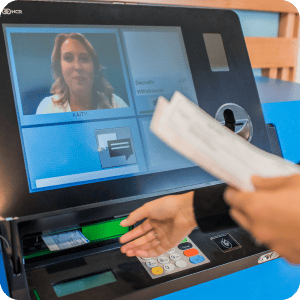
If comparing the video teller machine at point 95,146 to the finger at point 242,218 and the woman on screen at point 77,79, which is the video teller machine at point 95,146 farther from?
the finger at point 242,218

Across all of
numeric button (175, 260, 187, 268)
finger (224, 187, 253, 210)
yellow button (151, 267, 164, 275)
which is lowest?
numeric button (175, 260, 187, 268)

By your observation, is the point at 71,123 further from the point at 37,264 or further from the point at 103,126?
the point at 37,264

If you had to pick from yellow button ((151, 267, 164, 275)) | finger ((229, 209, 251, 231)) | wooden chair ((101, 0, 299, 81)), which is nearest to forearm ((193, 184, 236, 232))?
yellow button ((151, 267, 164, 275))

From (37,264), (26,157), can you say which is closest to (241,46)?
(26,157)

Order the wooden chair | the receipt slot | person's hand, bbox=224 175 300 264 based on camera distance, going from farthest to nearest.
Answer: the wooden chair, the receipt slot, person's hand, bbox=224 175 300 264

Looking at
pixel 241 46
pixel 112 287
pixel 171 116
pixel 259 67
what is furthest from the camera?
pixel 259 67

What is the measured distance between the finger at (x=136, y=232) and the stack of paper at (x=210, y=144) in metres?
0.32

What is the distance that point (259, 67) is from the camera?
1.71 meters

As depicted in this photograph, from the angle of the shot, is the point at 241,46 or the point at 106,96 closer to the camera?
the point at 106,96

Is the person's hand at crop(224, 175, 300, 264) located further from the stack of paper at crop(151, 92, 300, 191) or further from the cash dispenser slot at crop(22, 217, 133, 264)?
the cash dispenser slot at crop(22, 217, 133, 264)

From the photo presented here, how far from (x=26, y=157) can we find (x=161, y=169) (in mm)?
284

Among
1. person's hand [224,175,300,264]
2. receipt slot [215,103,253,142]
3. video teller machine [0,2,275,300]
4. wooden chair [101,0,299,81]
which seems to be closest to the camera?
person's hand [224,175,300,264]

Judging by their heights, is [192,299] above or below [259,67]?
below

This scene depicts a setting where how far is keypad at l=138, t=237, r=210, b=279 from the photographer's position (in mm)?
627
